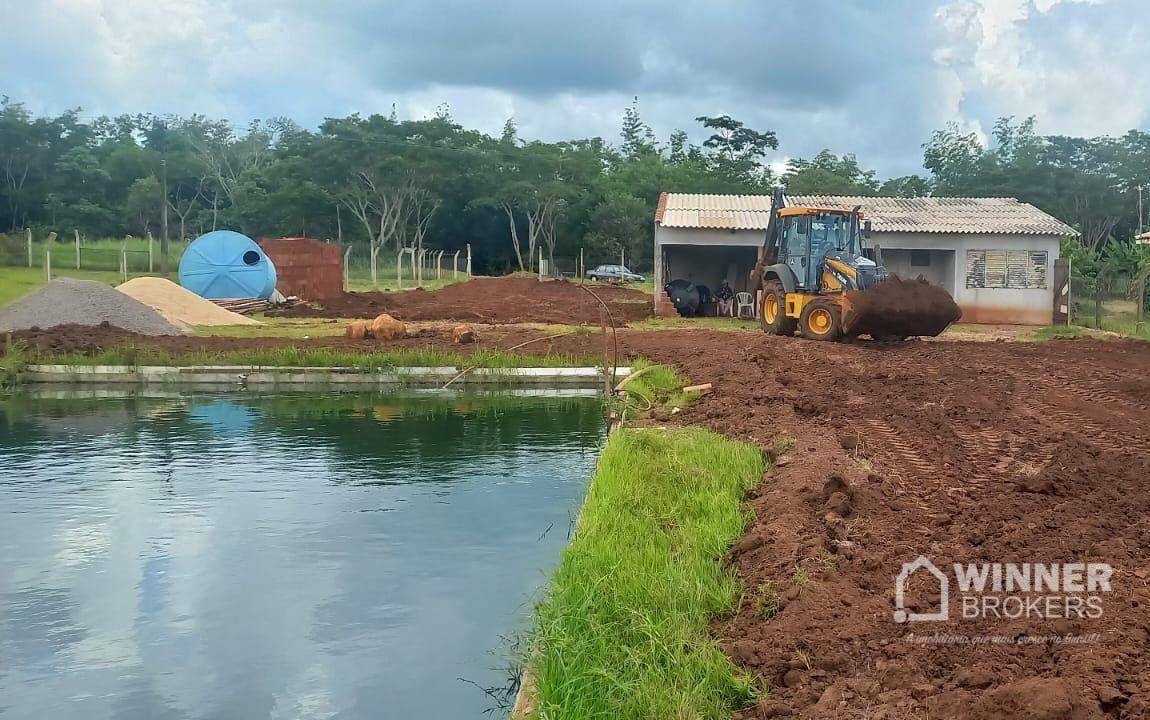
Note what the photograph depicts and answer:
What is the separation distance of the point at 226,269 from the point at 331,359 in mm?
14328

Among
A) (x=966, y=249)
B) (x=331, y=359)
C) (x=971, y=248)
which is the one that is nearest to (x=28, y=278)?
(x=331, y=359)

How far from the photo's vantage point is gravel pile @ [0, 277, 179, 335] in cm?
2094

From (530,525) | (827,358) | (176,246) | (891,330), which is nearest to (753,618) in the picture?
(530,525)

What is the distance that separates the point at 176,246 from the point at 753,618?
166 ft

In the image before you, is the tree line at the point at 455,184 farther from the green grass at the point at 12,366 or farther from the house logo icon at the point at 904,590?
the house logo icon at the point at 904,590

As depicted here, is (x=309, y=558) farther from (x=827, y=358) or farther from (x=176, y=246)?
(x=176, y=246)

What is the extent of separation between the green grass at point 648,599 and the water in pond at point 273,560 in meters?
0.61

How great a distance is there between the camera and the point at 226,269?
A: 29875mm

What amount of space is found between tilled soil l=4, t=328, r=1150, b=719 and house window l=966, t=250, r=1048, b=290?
1374 centimetres

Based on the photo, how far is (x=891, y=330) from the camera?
18.2m

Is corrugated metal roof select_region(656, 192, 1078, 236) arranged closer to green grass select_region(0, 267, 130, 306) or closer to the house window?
the house window

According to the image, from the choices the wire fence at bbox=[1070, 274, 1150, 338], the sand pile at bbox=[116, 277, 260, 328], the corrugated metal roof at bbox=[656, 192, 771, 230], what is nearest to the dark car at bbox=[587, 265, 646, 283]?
the corrugated metal roof at bbox=[656, 192, 771, 230]

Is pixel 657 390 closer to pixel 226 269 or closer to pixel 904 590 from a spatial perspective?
pixel 904 590

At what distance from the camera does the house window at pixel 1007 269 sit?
88.5ft
